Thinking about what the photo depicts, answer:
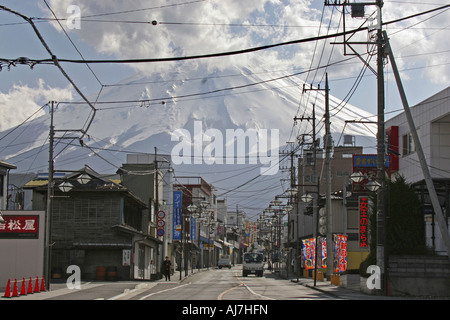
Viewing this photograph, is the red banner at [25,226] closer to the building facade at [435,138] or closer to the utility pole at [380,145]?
the utility pole at [380,145]

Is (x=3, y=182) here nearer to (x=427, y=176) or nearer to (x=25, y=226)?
(x=25, y=226)

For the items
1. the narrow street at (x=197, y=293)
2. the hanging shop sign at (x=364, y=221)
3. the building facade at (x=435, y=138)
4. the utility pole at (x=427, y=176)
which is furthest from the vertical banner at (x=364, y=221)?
the utility pole at (x=427, y=176)

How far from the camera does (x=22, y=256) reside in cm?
3161

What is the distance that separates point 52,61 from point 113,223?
1135 inches

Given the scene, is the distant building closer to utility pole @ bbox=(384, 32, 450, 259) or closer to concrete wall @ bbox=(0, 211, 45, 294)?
concrete wall @ bbox=(0, 211, 45, 294)

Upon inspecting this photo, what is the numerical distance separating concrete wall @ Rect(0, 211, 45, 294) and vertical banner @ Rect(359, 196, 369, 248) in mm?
19297

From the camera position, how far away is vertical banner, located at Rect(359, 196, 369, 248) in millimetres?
38938

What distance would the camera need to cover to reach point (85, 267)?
45219 mm

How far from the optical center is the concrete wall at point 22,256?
31328 mm

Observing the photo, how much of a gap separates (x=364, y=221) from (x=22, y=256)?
2062cm

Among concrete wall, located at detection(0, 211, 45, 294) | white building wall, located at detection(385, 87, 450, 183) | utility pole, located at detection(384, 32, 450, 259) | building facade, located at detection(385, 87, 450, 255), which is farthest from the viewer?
white building wall, located at detection(385, 87, 450, 183)

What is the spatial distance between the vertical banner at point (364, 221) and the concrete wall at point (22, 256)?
760 inches

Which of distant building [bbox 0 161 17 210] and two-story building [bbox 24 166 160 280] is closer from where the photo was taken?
distant building [bbox 0 161 17 210]

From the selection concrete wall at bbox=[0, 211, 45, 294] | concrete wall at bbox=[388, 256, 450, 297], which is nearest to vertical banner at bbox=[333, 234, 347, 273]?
concrete wall at bbox=[388, 256, 450, 297]
